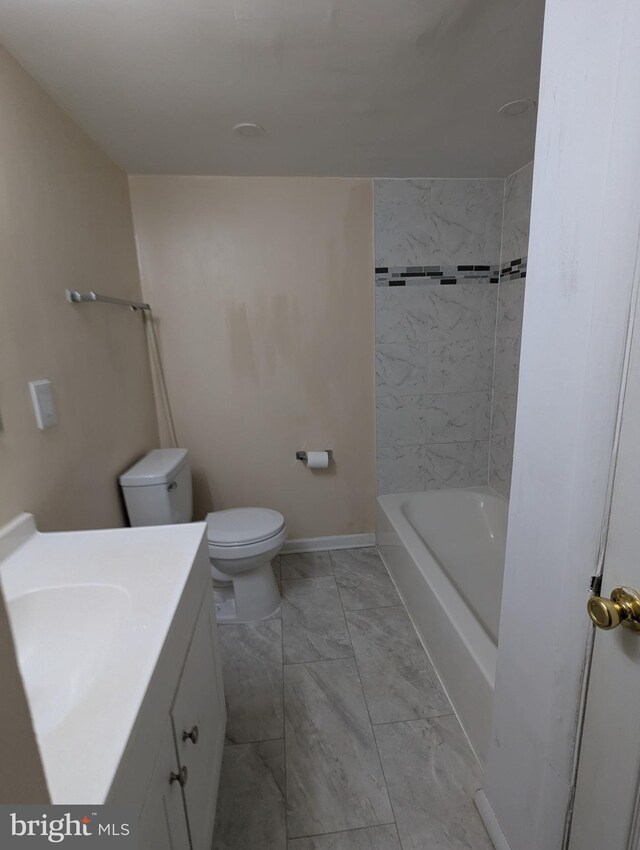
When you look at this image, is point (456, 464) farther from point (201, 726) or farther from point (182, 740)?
point (182, 740)

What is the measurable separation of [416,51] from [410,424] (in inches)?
66.5

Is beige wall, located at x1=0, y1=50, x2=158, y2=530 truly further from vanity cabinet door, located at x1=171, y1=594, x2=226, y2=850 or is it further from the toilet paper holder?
the toilet paper holder

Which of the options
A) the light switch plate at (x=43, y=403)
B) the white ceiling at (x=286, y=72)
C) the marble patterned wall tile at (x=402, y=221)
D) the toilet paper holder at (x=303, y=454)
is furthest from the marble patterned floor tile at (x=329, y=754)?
the white ceiling at (x=286, y=72)

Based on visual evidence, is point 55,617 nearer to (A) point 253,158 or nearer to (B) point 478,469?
(A) point 253,158

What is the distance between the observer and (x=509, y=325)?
89.1 inches

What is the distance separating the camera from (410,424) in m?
2.45

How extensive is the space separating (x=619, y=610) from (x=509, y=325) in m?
1.94

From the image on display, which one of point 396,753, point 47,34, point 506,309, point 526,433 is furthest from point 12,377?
point 506,309

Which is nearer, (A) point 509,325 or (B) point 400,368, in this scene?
(A) point 509,325

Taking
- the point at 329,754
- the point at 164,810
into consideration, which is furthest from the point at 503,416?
the point at 164,810

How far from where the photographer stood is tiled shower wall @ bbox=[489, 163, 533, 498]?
211 cm

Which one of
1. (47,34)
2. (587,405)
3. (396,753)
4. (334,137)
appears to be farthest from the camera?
(334,137)

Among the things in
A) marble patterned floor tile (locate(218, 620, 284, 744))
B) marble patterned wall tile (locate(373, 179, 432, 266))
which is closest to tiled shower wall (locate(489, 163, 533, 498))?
marble patterned wall tile (locate(373, 179, 432, 266))

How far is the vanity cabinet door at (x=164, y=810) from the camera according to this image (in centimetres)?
64
